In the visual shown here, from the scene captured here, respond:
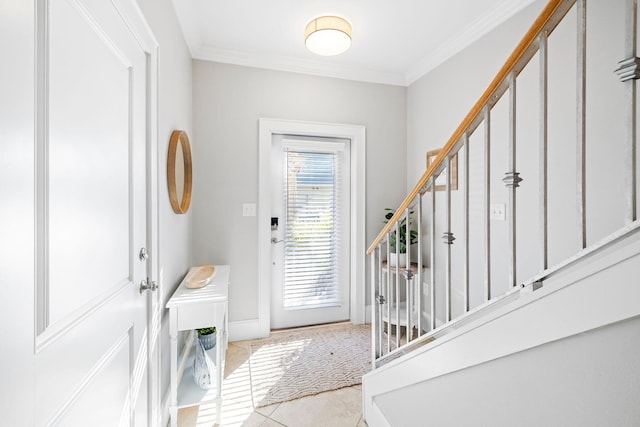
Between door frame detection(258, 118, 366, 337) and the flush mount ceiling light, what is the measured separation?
29.0 inches

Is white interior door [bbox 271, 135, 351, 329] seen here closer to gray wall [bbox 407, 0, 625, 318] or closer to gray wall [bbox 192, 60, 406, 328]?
gray wall [bbox 192, 60, 406, 328]

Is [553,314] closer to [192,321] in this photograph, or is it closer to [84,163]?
[84,163]

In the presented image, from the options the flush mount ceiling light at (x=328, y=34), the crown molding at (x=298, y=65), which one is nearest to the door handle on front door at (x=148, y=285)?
the flush mount ceiling light at (x=328, y=34)

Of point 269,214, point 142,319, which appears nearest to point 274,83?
point 269,214

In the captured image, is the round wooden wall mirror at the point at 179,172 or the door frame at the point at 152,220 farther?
the round wooden wall mirror at the point at 179,172

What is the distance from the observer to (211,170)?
2561mm

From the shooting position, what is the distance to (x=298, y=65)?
2.73 meters

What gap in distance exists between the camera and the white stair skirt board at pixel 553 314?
1.97ft

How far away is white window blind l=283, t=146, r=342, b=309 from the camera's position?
2861 mm

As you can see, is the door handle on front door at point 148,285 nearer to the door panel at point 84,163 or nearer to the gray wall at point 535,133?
the door panel at point 84,163

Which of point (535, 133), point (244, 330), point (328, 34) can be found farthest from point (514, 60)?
point (244, 330)

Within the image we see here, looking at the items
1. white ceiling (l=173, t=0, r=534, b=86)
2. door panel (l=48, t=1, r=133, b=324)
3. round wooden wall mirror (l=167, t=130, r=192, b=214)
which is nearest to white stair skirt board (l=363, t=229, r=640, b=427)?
door panel (l=48, t=1, r=133, b=324)

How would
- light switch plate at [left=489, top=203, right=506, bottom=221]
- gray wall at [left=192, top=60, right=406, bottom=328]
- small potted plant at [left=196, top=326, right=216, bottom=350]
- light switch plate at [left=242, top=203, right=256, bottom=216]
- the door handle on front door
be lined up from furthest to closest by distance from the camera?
light switch plate at [left=242, top=203, right=256, bottom=216] → gray wall at [left=192, top=60, right=406, bottom=328] → light switch plate at [left=489, top=203, right=506, bottom=221] → small potted plant at [left=196, top=326, right=216, bottom=350] → the door handle on front door

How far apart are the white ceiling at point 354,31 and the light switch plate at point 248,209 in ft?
4.21
